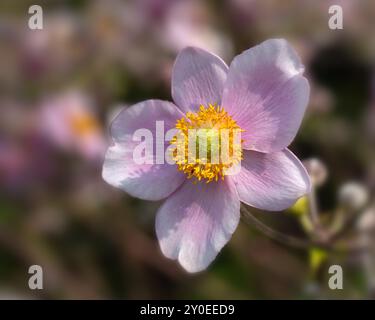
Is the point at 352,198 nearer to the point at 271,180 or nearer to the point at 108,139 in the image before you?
the point at 271,180

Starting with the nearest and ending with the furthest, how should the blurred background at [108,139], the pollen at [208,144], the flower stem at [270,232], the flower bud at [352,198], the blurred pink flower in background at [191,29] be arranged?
the flower stem at [270,232] → the pollen at [208,144] → the flower bud at [352,198] → the blurred background at [108,139] → the blurred pink flower in background at [191,29]

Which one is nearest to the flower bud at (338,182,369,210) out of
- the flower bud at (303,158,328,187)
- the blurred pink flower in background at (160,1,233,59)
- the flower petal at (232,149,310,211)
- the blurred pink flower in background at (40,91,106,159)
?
the flower bud at (303,158,328,187)

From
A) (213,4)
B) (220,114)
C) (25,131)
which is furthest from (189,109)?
(213,4)

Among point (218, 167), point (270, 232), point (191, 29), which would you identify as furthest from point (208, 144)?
point (191, 29)

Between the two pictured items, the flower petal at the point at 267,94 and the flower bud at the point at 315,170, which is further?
the flower bud at the point at 315,170

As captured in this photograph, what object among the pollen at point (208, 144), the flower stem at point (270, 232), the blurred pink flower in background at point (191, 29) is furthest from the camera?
the blurred pink flower in background at point (191, 29)

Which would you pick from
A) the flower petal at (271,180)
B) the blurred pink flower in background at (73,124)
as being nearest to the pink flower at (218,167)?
the flower petal at (271,180)

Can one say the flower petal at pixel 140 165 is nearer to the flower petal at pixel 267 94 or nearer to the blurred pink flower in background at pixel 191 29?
the flower petal at pixel 267 94
